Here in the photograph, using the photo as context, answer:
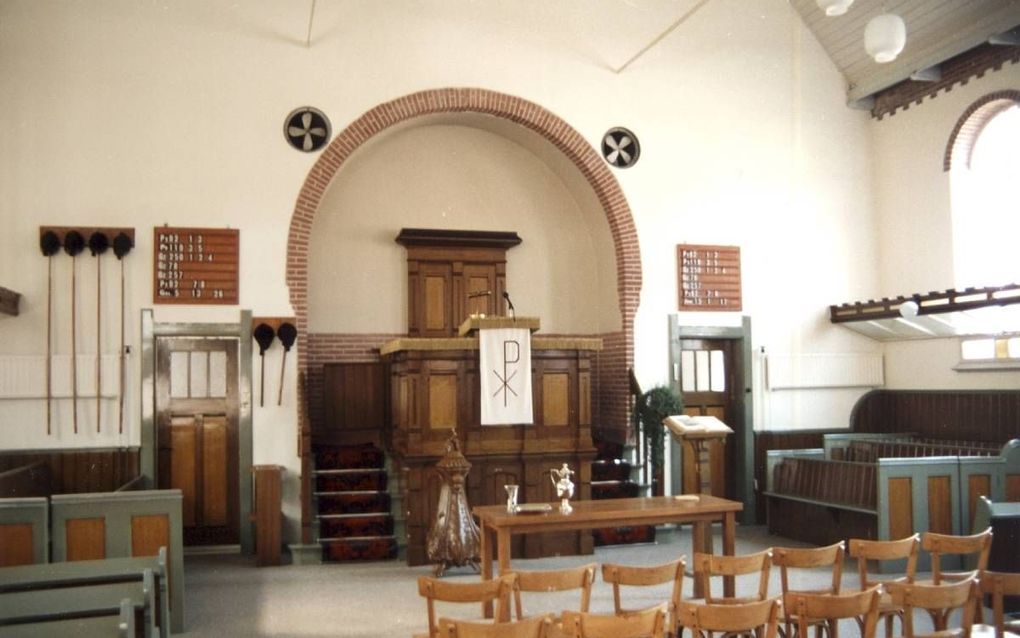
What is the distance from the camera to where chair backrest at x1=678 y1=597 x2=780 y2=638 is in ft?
14.8

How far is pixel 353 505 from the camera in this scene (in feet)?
33.4

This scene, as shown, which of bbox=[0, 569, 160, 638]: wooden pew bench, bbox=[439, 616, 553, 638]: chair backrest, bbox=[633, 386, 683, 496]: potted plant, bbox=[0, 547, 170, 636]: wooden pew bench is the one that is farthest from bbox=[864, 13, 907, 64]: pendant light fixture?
bbox=[0, 569, 160, 638]: wooden pew bench

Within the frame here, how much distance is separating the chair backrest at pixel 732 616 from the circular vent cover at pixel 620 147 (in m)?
8.06

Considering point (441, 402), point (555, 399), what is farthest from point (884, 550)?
point (441, 402)

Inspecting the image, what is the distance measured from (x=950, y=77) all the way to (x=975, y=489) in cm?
533

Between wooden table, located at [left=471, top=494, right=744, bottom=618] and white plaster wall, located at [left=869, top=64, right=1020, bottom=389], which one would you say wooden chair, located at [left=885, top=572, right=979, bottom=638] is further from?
white plaster wall, located at [left=869, top=64, right=1020, bottom=389]

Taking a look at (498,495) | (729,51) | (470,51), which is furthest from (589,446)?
(729,51)

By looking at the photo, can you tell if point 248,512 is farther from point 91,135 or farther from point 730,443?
point 730,443

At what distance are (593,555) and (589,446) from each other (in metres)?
1.13

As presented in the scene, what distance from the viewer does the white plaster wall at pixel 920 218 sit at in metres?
11.7

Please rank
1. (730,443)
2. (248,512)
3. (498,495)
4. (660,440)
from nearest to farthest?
1. (498,495)
2. (248,512)
3. (660,440)
4. (730,443)

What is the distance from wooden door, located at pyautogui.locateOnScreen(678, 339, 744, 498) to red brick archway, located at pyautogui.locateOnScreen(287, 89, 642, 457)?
0.89 meters

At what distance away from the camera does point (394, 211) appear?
497 inches

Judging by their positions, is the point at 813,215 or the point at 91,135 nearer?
the point at 91,135
